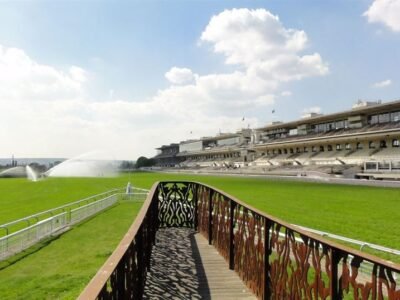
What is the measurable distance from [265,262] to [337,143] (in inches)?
2530

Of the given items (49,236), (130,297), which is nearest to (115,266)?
(130,297)

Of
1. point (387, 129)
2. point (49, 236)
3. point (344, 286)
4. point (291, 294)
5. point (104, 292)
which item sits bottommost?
point (49, 236)

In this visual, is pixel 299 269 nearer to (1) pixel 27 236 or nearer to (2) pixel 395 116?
(1) pixel 27 236

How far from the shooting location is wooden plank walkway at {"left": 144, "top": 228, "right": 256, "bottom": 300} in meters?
6.15

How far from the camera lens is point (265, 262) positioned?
5.27 meters

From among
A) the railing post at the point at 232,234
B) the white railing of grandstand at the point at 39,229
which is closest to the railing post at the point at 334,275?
the railing post at the point at 232,234

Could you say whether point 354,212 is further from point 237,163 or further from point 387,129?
point 237,163

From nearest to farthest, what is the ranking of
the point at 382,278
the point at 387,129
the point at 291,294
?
the point at 382,278
the point at 291,294
the point at 387,129

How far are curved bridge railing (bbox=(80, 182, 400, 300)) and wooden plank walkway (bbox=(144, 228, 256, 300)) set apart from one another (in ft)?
0.67

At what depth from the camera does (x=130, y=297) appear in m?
3.92

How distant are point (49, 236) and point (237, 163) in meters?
84.3

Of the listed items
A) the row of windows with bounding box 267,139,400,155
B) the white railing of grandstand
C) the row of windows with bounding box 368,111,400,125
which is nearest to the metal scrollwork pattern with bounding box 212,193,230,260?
the white railing of grandstand

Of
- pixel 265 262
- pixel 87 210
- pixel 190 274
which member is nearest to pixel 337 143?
pixel 87 210

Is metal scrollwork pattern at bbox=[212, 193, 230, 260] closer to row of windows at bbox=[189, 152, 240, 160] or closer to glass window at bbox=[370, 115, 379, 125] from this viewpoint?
glass window at bbox=[370, 115, 379, 125]
